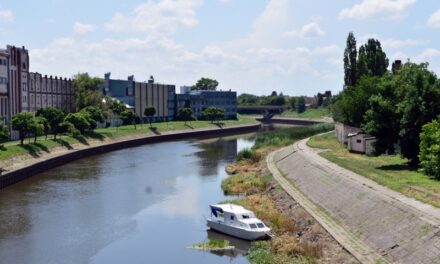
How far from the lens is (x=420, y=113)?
51094 mm

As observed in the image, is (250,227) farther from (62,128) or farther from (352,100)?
(62,128)

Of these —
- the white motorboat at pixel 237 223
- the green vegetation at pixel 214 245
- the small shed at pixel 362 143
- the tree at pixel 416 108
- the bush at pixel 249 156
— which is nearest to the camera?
the green vegetation at pixel 214 245

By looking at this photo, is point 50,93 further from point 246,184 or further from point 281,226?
point 281,226

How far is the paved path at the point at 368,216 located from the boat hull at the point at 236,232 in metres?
4.24

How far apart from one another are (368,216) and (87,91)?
101 m

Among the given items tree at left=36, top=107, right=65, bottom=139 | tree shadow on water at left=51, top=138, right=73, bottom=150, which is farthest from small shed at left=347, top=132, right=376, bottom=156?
tree at left=36, top=107, right=65, bottom=139

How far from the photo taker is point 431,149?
44.7m

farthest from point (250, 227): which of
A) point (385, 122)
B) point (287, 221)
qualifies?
point (385, 122)

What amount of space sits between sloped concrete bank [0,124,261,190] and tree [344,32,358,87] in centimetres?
4374

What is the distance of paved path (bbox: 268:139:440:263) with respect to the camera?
29016 mm

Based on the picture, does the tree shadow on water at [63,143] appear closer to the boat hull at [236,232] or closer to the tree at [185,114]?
the boat hull at [236,232]

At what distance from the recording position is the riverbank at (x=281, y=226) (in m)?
32.2

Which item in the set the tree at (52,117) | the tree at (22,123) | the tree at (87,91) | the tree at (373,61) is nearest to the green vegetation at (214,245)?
the tree at (22,123)

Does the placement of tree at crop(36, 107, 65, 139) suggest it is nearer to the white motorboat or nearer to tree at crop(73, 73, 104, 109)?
tree at crop(73, 73, 104, 109)
